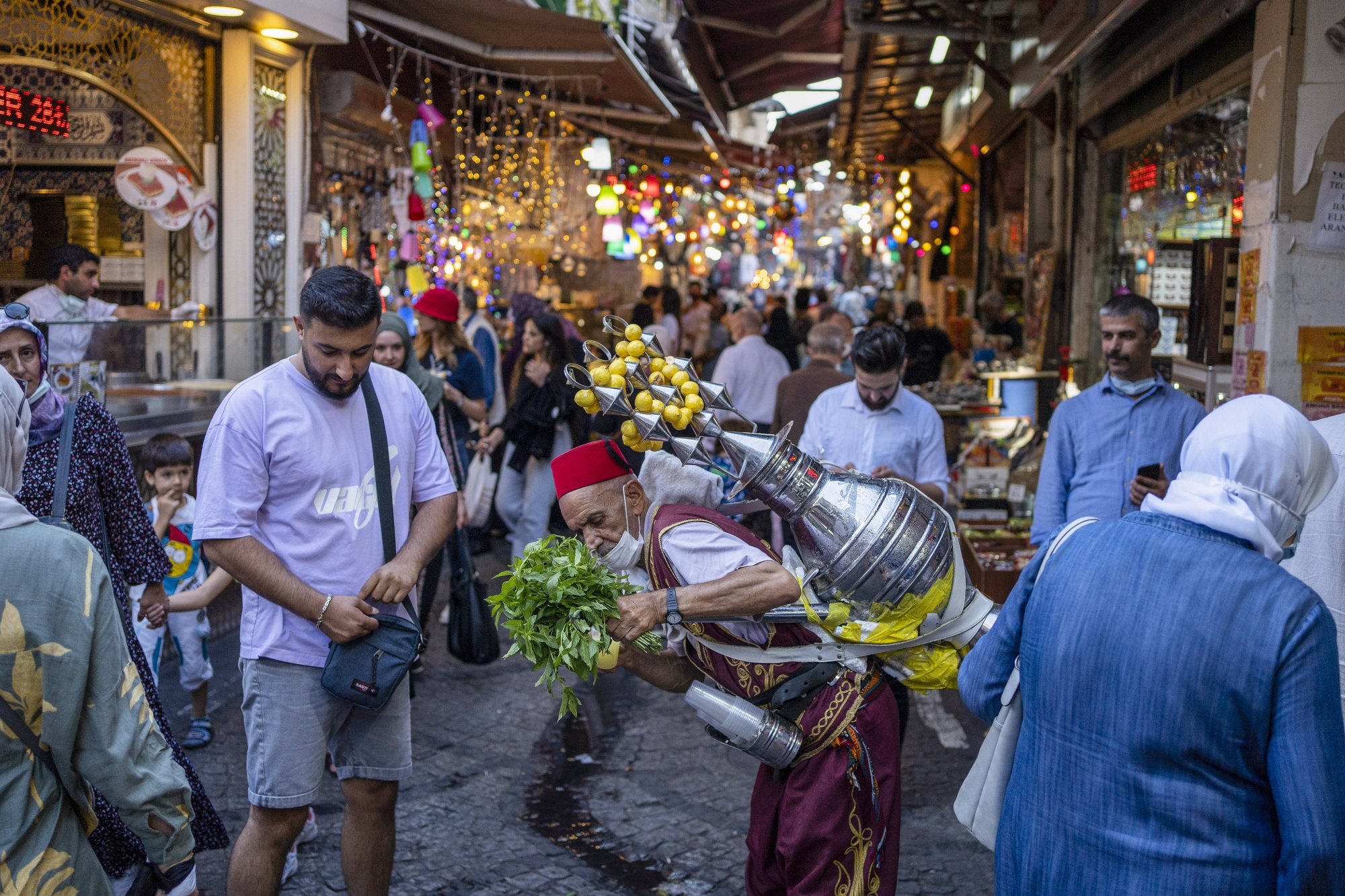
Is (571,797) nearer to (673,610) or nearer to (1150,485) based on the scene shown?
(673,610)

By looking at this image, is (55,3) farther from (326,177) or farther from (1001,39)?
(1001,39)

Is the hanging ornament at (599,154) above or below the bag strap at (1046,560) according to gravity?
above

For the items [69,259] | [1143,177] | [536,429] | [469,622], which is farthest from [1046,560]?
[1143,177]

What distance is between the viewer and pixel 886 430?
17.1ft

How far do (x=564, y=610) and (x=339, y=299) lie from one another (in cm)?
103

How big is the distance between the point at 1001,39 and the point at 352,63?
5.90 metres

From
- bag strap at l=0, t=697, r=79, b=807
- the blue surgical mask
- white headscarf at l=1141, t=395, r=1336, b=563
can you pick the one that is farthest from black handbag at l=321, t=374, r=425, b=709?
the blue surgical mask

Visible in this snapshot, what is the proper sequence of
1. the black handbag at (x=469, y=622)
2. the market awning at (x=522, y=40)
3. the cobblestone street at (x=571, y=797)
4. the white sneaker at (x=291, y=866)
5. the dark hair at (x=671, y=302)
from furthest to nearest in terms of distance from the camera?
1. the dark hair at (x=671, y=302)
2. the market awning at (x=522, y=40)
3. the black handbag at (x=469, y=622)
4. the cobblestone street at (x=571, y=797)
5. the white sneaker at (x=291, y=866)

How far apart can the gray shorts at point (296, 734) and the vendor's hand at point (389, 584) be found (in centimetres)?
25

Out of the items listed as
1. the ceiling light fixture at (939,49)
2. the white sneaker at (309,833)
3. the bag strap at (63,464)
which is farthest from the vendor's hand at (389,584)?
the ceiling light fixture at (939,49)

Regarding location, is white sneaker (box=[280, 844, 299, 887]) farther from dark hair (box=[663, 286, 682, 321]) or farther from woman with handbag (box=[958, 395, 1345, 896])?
dark hair (box=[663, 286, 682, 321])

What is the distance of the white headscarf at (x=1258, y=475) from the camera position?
6.73 ft

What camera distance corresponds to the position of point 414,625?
3297 millimetres

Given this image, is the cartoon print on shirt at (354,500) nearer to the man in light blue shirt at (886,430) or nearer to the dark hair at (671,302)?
the man in light blue shirt at (886,430)
